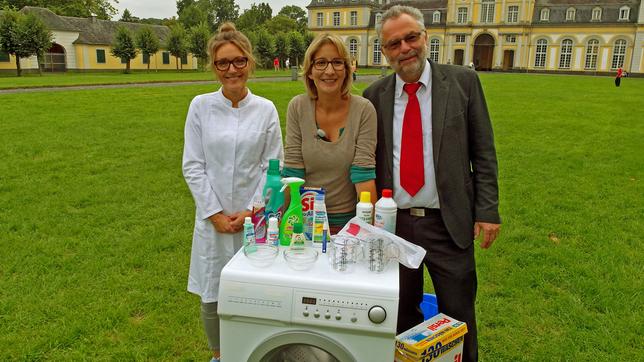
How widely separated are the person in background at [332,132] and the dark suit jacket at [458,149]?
0.15 meters

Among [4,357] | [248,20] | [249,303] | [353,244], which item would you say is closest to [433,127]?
[353,244]

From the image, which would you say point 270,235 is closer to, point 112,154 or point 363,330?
point 363,330

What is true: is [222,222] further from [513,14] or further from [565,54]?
[513,14]

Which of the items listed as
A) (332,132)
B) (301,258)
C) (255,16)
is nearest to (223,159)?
(332,132)

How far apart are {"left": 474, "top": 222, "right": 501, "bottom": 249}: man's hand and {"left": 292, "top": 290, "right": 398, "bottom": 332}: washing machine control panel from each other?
34.0 inches

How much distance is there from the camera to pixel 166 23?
70.4m

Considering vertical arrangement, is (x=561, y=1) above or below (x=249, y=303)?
above

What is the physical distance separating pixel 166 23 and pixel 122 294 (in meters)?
73.6

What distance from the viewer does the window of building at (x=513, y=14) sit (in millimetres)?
53963

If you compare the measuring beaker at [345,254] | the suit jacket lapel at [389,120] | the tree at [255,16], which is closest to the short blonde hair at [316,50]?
the suit jacket lapel at [389,120]

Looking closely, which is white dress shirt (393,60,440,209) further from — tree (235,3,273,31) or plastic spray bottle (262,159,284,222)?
tree (235,3,273,31)

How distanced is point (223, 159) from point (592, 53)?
58157mm

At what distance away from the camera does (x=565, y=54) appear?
52625 mm

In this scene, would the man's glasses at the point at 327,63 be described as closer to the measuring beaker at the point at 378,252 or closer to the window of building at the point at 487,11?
the measuring beaker at the point at 378,252
